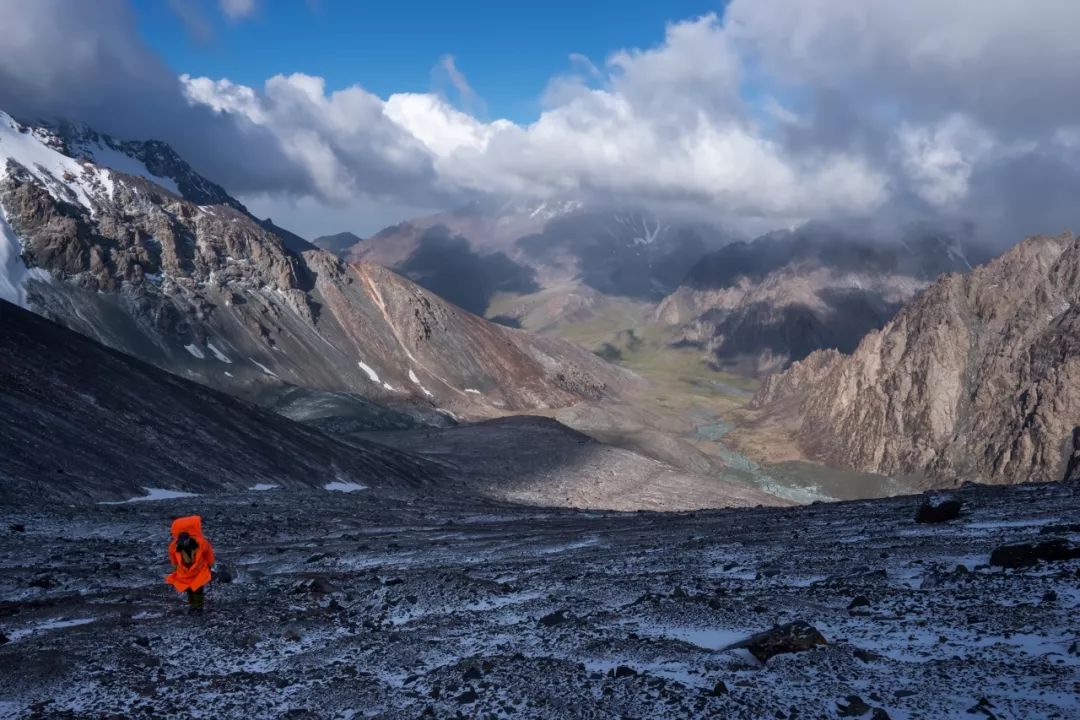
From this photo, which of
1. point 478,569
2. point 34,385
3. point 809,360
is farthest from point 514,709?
point 809,360

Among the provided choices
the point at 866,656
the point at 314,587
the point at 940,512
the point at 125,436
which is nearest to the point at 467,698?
the point at 866,656

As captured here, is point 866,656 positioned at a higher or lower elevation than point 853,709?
higher

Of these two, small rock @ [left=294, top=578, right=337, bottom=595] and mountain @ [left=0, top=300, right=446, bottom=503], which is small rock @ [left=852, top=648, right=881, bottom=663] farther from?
mountain @ [left=0, top=300, right=446, bottom=503]

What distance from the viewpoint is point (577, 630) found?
1144 cm

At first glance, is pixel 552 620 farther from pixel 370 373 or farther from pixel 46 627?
pixel 370 373

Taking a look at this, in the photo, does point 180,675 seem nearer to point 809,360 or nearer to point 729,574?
point 729,574

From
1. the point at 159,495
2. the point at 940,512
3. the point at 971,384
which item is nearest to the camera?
the point at 940,512

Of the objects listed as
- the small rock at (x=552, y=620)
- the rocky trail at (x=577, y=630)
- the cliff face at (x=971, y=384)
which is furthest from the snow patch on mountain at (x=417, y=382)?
the small rock at (x=552, y=620)

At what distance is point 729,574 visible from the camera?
1504 cm

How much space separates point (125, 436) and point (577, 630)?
113 ft

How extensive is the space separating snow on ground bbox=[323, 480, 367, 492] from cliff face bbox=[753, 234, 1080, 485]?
89.5 metres

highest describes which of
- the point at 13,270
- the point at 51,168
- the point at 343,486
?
the point at 51,168

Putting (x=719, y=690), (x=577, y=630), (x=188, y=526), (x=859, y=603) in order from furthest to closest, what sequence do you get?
(x=188, y=526)
(x=577, y=630)
(x=859, y=603)
(x=719, y=690)

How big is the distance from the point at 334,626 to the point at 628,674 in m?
5.30
